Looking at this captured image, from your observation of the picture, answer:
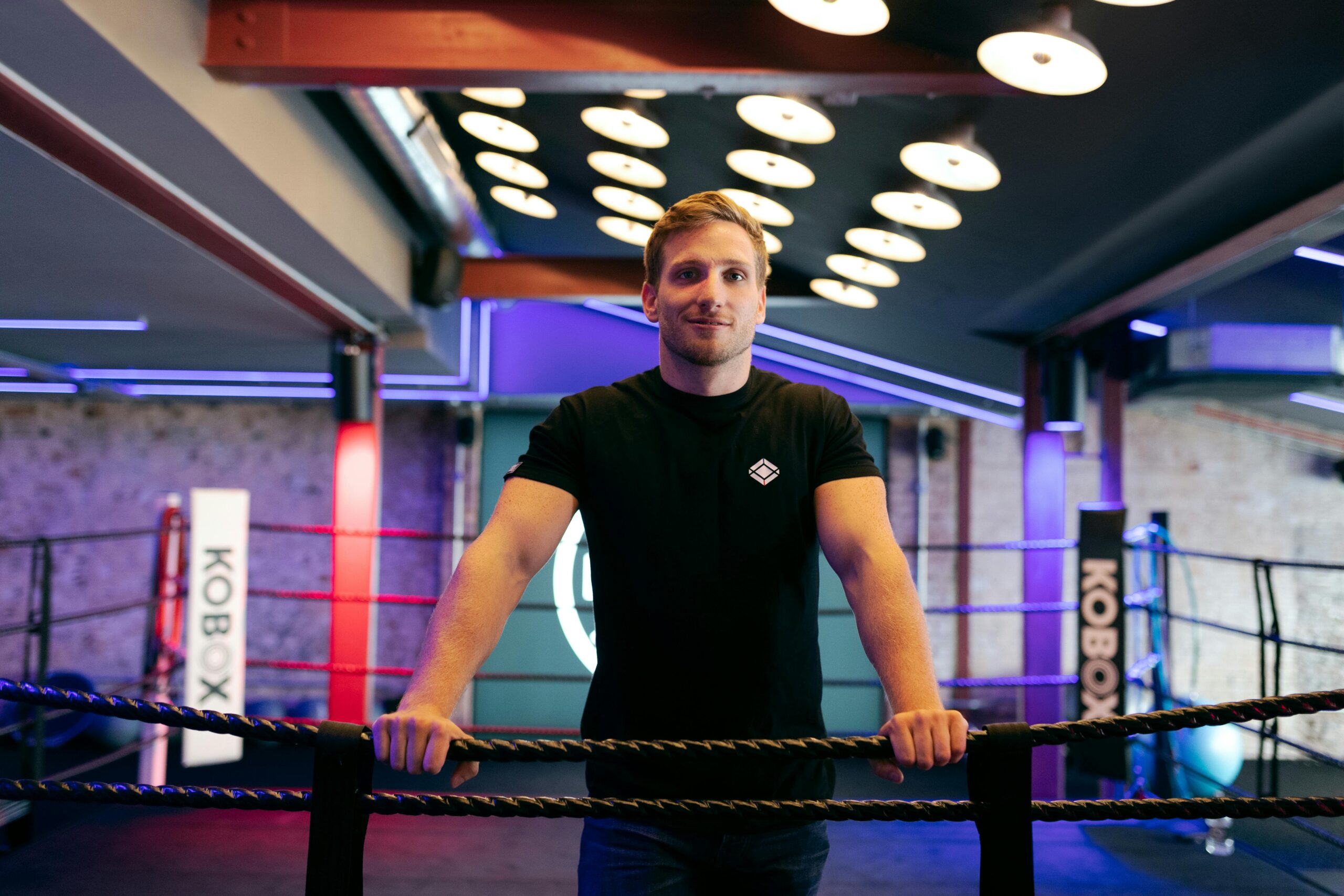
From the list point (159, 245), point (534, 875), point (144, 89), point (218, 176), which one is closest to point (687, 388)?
point (144, 89)

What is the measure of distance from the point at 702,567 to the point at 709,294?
13.0 inches

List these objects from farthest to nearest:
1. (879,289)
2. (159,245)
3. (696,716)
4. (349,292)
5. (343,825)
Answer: (879,289)
(349,292)
(159,245)
(696,716)
(343,825)

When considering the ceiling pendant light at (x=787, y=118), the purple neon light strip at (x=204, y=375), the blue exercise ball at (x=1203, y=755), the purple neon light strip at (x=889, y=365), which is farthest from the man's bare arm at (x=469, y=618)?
the purple neon light strip at (x=204, y=375)

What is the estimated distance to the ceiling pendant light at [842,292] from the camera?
4816 millimetres

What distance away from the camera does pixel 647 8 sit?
2.39 meters

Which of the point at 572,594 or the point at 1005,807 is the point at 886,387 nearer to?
the point at 572,594

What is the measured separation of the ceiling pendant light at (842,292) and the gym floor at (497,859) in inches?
106

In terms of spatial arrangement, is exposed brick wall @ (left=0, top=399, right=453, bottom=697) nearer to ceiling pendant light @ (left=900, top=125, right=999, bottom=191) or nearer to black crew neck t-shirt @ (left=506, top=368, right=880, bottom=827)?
ceiling pendant light @ (left=900, top=125, right=999, bottom=191)

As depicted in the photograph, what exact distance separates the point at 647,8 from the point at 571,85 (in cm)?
29

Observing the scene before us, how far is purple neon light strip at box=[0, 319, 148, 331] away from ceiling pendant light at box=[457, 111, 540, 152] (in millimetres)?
2103

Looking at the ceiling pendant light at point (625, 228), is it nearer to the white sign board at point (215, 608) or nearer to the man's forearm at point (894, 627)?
the white sign board at point (215, 608)

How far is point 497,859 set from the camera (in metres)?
2.81

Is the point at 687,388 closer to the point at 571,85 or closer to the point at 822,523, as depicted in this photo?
the point at 822,523

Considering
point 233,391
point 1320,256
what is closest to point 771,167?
point 1320,256
